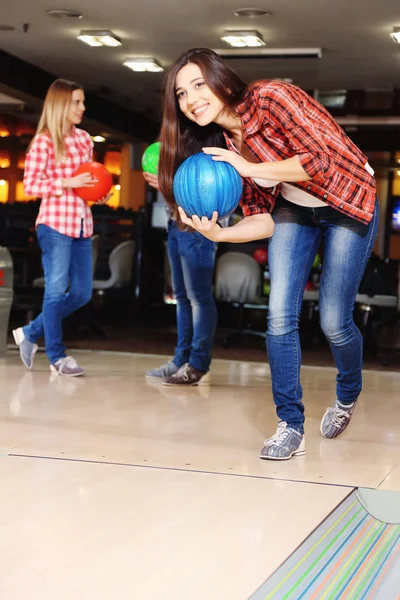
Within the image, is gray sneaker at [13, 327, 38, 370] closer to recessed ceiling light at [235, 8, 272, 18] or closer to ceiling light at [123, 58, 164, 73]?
recessed ceiling light at [235, 8, 272, 18]

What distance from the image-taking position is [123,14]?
22.9ft

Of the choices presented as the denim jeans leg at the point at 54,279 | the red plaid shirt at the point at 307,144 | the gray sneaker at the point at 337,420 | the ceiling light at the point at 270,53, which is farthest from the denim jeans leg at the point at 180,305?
the ceiling light at the point at 270,53

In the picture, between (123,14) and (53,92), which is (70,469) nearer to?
(53,92)

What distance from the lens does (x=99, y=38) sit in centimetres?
747

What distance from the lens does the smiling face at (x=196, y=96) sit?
2.71 meters

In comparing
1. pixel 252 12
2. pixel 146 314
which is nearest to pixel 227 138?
pixel 252 12

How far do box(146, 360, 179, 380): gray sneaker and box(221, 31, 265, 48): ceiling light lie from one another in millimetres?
3341

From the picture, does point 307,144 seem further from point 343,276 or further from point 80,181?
point 80,181

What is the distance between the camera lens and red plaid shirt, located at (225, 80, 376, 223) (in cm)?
267

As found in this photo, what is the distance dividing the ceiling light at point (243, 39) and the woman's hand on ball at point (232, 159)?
15.6 ft

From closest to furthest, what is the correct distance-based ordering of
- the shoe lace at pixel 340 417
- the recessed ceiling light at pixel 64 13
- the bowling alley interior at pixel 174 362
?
the bowling alley interior at pixel 174 362
the shoe lace at pixel 340 417
the recessed ceiling light at pixel 64 13

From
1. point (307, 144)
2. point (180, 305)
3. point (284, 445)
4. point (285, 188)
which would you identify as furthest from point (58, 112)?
point (284, 445)

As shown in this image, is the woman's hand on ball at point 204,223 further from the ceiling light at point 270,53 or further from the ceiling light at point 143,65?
the ceiling light at point 143,65

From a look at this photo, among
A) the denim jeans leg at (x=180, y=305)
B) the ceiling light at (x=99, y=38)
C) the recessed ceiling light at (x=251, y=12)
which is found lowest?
the denim jeans leg at (x=180, y=305)
